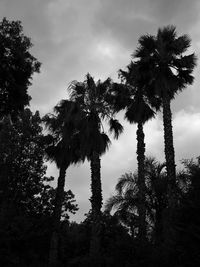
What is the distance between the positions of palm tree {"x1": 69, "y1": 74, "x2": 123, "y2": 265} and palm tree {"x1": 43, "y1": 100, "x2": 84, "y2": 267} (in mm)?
Answer: 898

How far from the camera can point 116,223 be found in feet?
99.6

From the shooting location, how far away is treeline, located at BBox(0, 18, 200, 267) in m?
20.8

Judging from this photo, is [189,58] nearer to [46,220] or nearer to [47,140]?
[47,140]

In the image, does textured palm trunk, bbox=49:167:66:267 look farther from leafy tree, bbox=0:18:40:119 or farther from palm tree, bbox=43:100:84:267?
leafy tree, bbox=0:18:40:119

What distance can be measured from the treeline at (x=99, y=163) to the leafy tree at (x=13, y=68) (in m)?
0.04

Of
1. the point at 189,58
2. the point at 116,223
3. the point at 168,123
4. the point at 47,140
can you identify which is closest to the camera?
the point at 168,123

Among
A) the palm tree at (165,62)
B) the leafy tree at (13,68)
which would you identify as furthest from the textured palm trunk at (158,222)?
the leafy tree at (13,68)

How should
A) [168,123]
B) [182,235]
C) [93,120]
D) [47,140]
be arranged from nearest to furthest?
[182,235], [168,123], [93,120], [47,140]

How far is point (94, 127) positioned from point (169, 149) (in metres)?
6.19

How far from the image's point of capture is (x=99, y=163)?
87.7 feet

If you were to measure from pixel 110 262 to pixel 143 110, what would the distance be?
1102 cm

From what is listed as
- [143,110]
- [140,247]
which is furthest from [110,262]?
[143,110]

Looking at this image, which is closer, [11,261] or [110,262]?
[110,262]

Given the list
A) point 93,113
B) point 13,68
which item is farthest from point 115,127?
point 13,68
